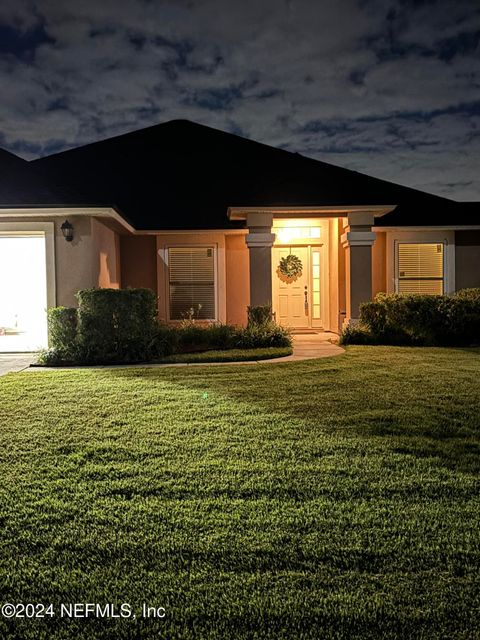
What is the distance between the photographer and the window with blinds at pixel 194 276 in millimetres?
14633

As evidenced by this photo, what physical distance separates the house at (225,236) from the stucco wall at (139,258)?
0.03m

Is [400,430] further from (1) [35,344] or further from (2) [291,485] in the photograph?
(1) [35,344]

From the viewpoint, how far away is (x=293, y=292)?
1475cm

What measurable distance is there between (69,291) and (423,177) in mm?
13563

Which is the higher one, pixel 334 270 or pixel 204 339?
pixel 334 270

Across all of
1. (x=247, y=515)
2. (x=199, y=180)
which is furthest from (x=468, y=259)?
(x=247, y=515)

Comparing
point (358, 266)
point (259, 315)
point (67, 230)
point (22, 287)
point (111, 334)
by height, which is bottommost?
point (111, 334)

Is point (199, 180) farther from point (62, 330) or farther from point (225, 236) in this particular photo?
point (62, 330)

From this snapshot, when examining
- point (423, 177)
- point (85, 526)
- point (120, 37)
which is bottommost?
point (85, 526)

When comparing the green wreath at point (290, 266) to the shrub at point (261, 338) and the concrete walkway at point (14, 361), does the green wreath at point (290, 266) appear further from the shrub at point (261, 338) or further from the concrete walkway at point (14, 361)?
the concrete walkway at point (14, 361)

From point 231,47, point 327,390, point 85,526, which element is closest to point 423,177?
point 231,47

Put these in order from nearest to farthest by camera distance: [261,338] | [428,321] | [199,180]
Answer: [261,338]
[428,321]
[199,180]

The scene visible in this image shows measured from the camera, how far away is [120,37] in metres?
11.5

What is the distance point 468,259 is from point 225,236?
256 inches
